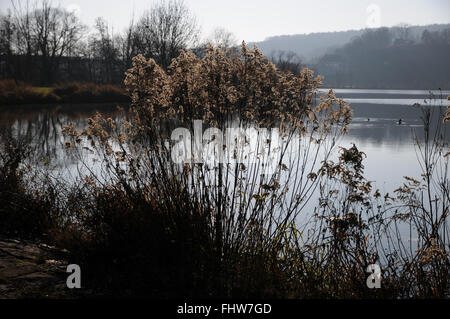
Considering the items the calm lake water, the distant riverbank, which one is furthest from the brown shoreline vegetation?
the distant riverbank

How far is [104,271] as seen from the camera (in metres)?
2.97

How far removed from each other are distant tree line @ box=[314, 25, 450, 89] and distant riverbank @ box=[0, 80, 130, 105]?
8780 cm

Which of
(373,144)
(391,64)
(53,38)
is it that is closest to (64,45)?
(53,38)

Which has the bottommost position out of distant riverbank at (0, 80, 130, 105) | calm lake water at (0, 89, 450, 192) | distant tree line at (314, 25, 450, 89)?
calm lake water at (0, 89, 450, 192)

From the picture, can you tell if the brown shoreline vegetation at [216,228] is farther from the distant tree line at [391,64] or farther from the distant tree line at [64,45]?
the distant tree line at [391,64]

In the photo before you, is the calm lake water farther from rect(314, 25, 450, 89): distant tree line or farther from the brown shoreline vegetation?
rect(314, 25, 450, 89): distant tree line

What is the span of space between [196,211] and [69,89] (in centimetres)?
2969

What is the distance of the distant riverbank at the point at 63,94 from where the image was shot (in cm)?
2578

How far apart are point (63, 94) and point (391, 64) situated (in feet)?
385

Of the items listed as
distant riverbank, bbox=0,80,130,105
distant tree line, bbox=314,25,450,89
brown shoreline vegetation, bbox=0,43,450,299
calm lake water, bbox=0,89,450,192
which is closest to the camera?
brown shoreline vegetation, bbox=0,43,450,299

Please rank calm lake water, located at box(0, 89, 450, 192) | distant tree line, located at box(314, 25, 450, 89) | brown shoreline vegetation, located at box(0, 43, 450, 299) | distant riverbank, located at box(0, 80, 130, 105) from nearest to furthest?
brown shoreline vegetation, located at box(0, 43, 450, 299)
calm lake water, located at box(0, 89, 450, 192)
distant riverbank, located at box(0, 80, 130, 105)
distant tree line, located at box(314, 25, 450, 89)

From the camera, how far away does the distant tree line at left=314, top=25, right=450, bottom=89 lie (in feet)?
366
